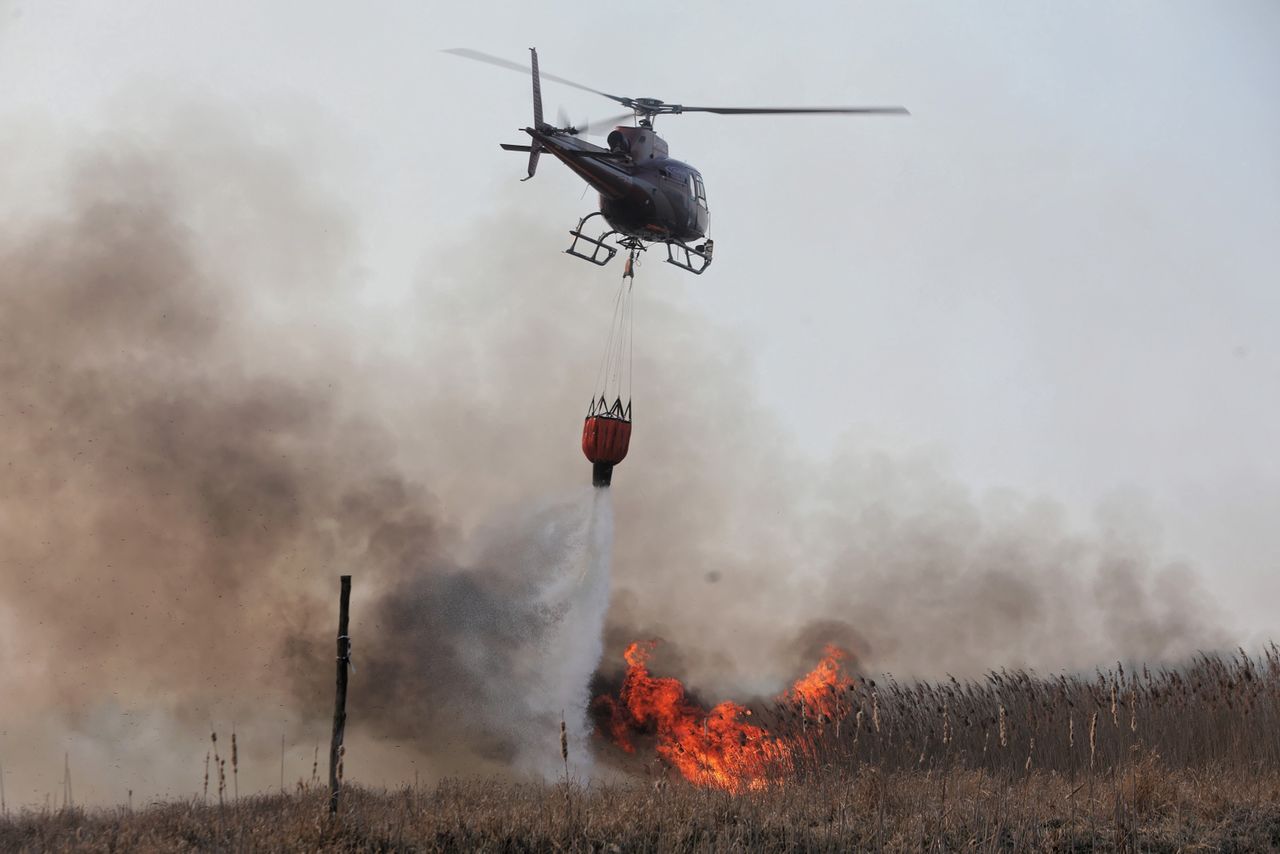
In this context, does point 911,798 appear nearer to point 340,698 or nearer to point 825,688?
point 340,698

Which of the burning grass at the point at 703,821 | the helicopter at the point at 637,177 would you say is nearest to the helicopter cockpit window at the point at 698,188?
the helicopter at the point at 637,177

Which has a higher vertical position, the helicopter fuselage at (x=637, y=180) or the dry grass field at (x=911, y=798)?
the helicopter fuselage at (x=637, y=180)

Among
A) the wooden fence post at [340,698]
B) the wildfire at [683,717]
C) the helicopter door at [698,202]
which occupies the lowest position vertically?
the wildfire at [683,717]

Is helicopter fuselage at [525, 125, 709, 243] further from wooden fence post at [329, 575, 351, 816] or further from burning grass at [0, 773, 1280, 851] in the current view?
wooden fence post at [329, 575, 351, 816]

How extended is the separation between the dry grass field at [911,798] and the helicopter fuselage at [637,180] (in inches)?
552

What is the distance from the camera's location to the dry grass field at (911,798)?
16000 mm

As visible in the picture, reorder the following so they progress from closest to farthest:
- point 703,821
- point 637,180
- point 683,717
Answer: point 703,821
point 637,180
point 683,717

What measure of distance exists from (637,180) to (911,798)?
18820mm

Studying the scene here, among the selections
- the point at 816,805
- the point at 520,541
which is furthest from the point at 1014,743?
the point at 520,541

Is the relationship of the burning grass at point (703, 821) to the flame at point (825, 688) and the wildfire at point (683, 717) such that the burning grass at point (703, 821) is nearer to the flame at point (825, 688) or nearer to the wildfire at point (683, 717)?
the flame at point (825, 688)

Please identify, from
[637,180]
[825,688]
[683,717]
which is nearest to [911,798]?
[825,688]

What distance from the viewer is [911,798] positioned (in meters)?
19.0

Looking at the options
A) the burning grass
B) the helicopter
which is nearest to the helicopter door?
the helicopter

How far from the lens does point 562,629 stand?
36.7 meters
